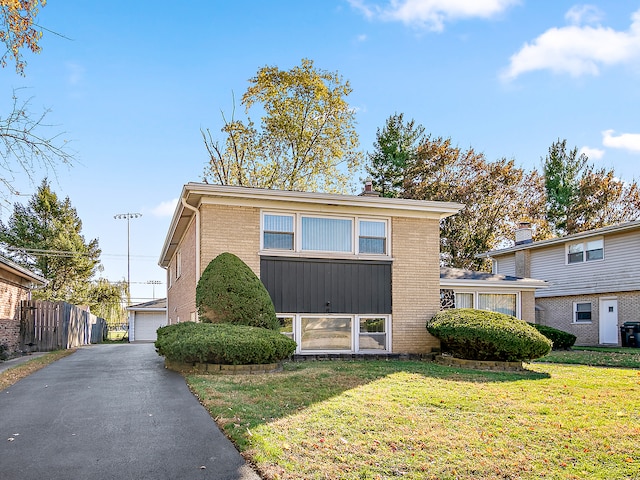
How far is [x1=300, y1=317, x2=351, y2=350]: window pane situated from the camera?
14.2 meters

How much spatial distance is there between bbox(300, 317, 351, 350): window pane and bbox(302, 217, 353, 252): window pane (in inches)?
76.3

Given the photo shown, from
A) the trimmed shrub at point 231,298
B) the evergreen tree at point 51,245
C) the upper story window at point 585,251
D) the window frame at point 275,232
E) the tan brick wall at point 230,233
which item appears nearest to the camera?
the trimmed shrub at point 231,298

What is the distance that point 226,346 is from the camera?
10.4m

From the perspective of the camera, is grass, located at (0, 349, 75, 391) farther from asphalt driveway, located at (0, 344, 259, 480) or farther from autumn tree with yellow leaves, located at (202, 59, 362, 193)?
autumn tree with yellow leaves, located at (202, 59, 362, 193)

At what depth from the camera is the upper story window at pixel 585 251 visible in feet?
78.7

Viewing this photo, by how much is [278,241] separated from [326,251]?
1327mm

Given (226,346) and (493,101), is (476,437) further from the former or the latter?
(493,101)

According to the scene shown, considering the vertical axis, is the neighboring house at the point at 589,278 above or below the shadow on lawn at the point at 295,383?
above

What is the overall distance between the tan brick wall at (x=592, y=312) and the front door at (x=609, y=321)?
8.1 inches

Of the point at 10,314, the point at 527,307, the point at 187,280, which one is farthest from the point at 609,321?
the point at 10,314

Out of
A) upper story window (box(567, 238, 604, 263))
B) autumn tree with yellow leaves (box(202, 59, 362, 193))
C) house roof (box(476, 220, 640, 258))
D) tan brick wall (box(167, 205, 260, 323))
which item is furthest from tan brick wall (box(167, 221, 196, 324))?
upper story window (box(567, 238, 604, 263))

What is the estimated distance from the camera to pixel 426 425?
6609 millimetres

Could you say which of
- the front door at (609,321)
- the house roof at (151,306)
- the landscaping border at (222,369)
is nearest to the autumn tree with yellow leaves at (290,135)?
the house roof at (151,306)

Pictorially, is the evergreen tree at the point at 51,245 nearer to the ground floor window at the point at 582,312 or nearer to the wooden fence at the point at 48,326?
the wooden fence at the point at 48,326
